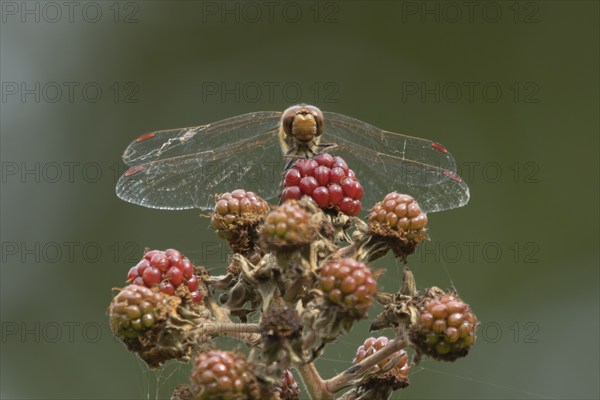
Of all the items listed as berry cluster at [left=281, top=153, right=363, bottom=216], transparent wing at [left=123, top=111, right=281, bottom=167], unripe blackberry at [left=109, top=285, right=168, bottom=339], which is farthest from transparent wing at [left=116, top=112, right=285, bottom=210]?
unripe blackberry at [left=109, top=285, right=168, bottom=339]

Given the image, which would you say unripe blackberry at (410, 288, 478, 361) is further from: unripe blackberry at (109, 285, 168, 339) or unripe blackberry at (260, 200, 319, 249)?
unripe blackberry at (109, 285, 168, 339)

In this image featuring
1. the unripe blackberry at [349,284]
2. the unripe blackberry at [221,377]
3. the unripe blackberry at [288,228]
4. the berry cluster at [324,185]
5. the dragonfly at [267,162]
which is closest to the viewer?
the unripe blackberry at [221,377]

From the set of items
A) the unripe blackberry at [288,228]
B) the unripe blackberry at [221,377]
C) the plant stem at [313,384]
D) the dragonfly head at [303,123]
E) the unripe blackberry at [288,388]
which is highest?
the dragonfly head at [303,123]

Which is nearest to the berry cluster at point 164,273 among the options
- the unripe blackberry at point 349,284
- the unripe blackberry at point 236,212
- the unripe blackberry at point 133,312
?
the unripe blackberry at point 133,312

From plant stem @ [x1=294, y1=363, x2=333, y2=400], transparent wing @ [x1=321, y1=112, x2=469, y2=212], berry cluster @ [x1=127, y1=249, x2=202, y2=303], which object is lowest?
plant stem @ [x1=294, y1=363, x2=333, y2=400]

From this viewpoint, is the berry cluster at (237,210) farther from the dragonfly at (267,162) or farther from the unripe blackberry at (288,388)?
the unripe blackberry at (288,388)

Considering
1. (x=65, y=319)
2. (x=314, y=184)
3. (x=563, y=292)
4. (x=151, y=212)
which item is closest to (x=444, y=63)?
(x=563, y=292)

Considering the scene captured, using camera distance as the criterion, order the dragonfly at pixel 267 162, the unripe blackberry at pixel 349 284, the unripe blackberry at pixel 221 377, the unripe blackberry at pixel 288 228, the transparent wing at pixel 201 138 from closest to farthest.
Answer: the unripe blackberry at pixel 221 377 < the unripe blackberry at pixel 349 284 < the unripe blackberry at pixel 288 228 < the dragonfly at pixel 267 162 < the transparent wing at pixel 201 138
